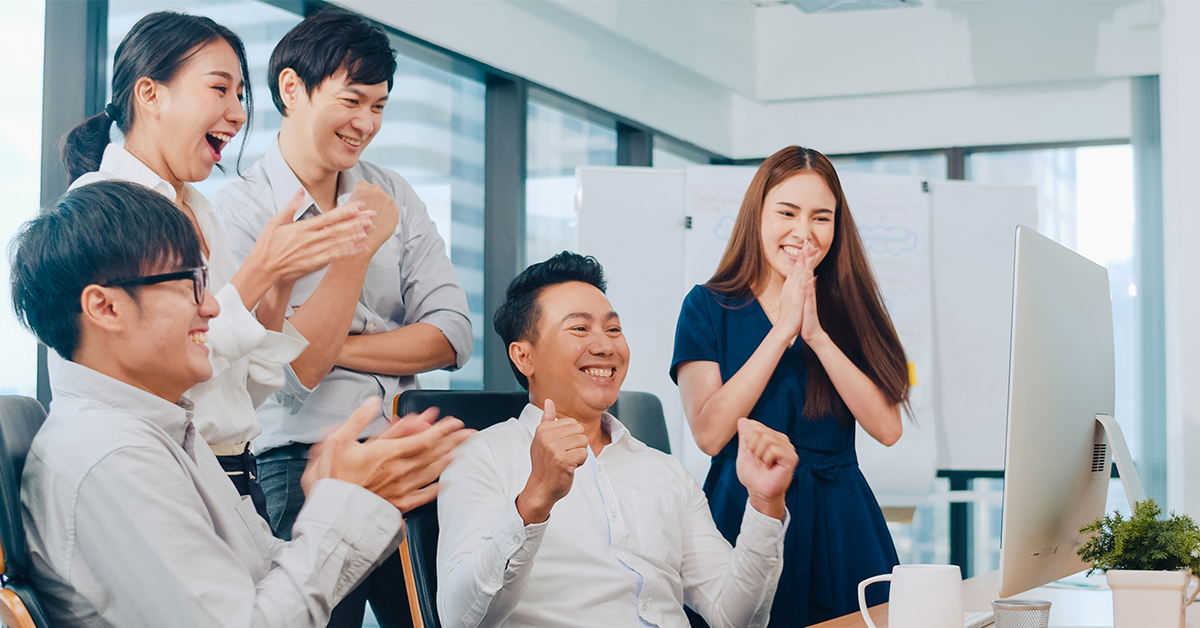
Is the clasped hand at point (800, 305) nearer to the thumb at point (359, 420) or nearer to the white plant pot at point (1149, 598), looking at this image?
the white plant pot at point (1149, 598)

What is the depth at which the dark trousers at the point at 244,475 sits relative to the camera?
159 centimetres

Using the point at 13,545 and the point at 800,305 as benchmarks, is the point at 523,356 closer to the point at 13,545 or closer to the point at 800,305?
the point at 800,305

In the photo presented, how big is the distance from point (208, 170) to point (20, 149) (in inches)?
24.2

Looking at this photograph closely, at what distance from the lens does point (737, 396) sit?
1.99m

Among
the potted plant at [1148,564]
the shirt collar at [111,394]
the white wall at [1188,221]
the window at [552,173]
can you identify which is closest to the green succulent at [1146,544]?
the potted plant at [1148,564]

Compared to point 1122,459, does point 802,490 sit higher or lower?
lower

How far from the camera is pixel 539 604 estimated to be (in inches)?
61.5

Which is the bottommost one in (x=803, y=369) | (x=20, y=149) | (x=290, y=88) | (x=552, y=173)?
(x=803, y=369)

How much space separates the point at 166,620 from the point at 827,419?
4.40 ft

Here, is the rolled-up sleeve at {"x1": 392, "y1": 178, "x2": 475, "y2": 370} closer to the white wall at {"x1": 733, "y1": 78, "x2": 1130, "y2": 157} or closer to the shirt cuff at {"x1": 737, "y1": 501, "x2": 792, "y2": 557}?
the shirt cuff at {"x1": 737, "y1": 501, "x2": 792, "y2": 557}

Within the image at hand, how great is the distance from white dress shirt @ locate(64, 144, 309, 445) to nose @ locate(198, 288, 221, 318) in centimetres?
4

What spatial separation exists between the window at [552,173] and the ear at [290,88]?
1.76 m

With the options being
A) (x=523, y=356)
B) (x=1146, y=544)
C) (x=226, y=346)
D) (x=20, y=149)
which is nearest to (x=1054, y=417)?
(x=1146, y=544)

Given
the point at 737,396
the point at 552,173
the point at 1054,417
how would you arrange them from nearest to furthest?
1. the point at 1054,417
2. the point at 737,396
3. the point at 552,173
